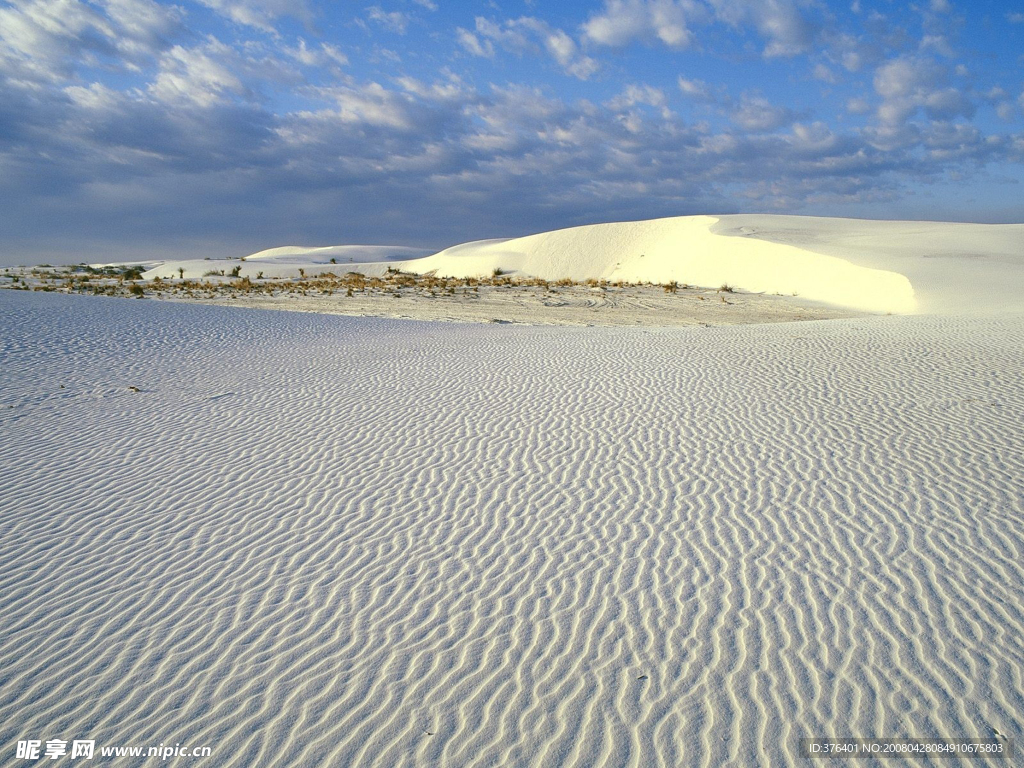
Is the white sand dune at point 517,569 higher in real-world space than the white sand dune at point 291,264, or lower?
lower

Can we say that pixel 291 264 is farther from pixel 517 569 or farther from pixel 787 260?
pixel 517 569

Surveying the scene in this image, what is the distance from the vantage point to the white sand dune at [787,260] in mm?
23625

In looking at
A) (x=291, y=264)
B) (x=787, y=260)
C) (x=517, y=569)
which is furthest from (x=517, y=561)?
(x=291, y=264)

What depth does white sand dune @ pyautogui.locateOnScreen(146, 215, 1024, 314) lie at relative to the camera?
23625mm

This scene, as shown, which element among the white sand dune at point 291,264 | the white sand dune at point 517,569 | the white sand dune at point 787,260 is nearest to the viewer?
the white sand dune at point 517,569

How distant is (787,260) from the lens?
31.2 m

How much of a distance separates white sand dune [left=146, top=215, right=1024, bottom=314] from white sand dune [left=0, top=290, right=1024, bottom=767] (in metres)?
15.5

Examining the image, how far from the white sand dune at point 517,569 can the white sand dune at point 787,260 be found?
15.5m

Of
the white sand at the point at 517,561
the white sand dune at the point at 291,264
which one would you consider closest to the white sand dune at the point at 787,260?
the white sand dune at the point at 291,264

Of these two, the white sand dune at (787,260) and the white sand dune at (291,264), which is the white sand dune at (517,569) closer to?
the white sand dune at (787,260)

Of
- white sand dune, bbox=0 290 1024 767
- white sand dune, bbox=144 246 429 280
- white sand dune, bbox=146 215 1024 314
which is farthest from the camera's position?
white sand dune, bbox=144 246 429 280

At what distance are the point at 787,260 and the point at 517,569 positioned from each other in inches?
1217

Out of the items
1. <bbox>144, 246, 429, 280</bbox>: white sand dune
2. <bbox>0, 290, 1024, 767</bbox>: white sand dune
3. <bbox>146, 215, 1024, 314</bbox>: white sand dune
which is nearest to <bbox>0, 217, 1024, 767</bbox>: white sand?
<bbox>0, 290, 1024, 767</bbox>: white sand dune

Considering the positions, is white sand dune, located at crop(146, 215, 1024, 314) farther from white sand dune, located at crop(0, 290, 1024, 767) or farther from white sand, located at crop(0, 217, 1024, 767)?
white sand dune, located at crop(0, 290, 1024, 767)
